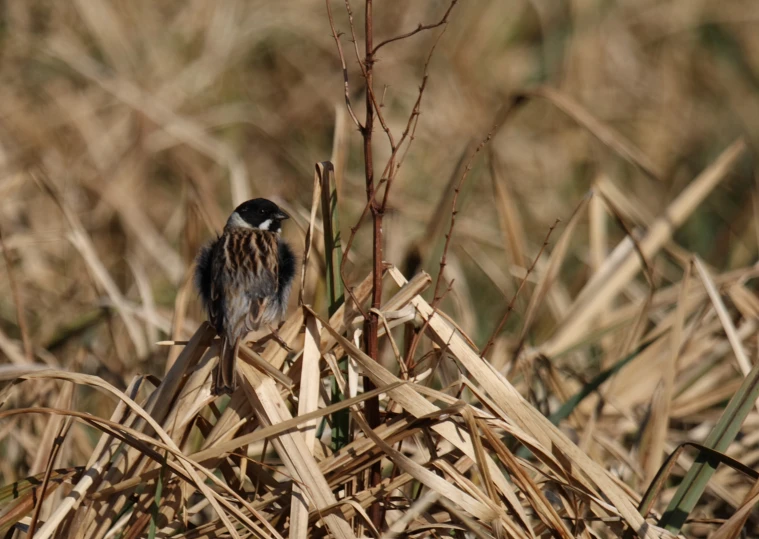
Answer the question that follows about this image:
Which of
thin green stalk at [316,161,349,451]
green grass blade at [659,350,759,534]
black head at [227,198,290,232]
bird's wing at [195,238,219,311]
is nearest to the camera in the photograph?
green grass blade at [659,350,759,534]

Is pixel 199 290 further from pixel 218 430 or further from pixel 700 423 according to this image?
pixel 700 423

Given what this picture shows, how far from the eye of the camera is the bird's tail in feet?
8.43

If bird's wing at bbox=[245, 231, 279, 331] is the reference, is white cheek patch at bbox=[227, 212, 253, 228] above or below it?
above

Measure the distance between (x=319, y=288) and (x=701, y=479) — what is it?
4.68ft

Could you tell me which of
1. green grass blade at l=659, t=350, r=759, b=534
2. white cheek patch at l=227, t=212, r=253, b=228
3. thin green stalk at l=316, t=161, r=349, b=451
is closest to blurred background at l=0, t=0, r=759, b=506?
white cheek patch at l=227, t=212, r=253, b=228

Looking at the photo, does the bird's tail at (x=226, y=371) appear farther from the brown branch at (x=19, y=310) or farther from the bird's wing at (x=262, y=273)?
the brown branch at (x=19, y=310)

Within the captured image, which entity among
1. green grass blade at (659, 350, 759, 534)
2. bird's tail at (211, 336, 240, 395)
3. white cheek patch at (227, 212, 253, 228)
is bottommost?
green grass blade at (659, 350, 759, 534)

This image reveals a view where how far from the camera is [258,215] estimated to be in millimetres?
3709

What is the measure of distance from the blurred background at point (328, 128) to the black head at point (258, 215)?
477 millimetres

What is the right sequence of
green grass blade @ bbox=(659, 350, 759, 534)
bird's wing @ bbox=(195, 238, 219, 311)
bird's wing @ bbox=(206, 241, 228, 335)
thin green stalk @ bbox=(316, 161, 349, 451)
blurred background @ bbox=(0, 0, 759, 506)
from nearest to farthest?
green grass blade @ bbox=(659, 350, 759, 534)
thin green stalk @ bbox=(316, 161, 349, 451)
bird's wing @ bbox=(206, 241, 228, 335)
bird's wing @ bbox=(195, 238, 219, 311)
blurred background @ bbox=(0, 0, 759, 506)

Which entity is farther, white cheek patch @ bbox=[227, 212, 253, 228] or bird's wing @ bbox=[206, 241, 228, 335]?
white cheek patch @ bbox=[227, 212, 253, 228]

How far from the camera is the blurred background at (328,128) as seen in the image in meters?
5.32

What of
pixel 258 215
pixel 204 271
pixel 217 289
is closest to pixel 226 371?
pixel 217 289

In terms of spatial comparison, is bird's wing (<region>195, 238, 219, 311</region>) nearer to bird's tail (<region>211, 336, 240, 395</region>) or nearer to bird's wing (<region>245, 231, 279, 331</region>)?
bird's wing (<region>245, 231, 279, 331</region>)
